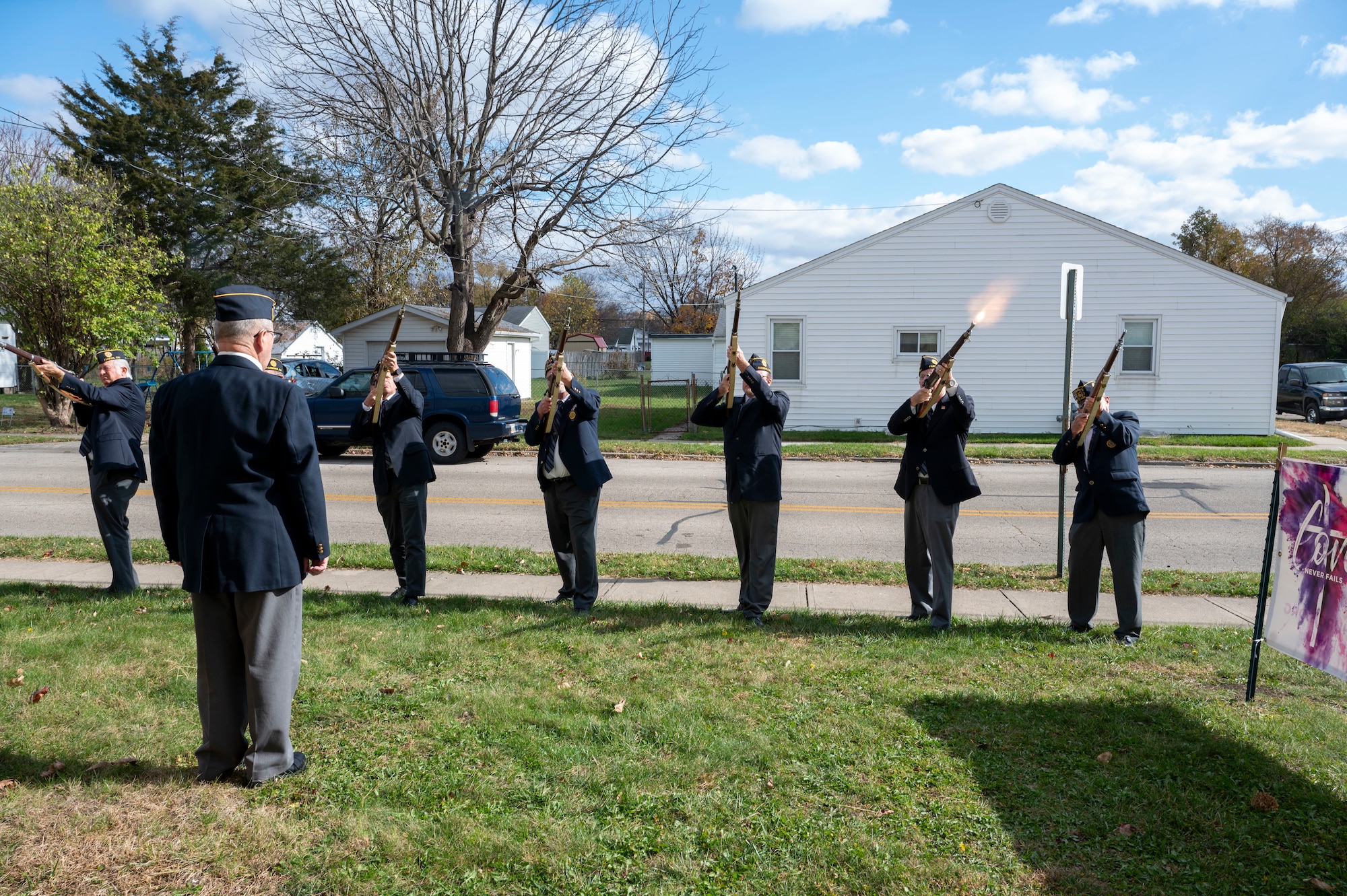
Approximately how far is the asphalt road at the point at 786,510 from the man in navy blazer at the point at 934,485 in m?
2.38

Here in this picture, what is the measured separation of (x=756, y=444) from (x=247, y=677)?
151 inches

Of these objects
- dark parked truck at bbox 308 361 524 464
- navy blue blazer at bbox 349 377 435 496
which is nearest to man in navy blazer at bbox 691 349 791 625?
navy blue blazer at bbox 349 377 435 496

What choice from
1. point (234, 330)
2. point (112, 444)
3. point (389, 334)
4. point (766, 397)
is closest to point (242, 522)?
point (234, 330)

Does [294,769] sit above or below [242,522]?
below

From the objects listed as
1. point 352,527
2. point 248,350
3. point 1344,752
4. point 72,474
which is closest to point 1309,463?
point 1344,752

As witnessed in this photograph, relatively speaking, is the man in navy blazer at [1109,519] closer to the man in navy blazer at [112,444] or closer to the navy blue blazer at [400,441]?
the navy blue blazer at [400,441]

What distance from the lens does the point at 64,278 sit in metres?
20.5

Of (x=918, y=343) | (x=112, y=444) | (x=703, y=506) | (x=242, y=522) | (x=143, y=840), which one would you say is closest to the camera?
(x=143, y=840)

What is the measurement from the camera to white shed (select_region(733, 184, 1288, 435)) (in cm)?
2062

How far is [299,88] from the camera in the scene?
20312 mm

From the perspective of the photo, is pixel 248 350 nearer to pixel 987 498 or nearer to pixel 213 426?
pixel 213 426

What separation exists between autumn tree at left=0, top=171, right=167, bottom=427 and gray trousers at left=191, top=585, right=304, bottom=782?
20.6m

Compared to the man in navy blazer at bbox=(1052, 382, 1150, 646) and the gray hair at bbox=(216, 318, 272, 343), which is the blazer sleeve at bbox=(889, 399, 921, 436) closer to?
the man in navy blazer at bbox=(1052, 382, 1150, 646)

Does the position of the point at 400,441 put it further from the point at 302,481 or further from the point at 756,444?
the point at 302,481
